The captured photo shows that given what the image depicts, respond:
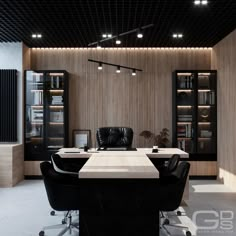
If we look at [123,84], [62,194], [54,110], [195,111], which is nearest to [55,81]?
[54,110]

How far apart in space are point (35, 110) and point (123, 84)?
2302 millimetres

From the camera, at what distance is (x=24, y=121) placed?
765 cm

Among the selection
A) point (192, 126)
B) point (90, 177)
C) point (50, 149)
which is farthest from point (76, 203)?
point (192, 126)

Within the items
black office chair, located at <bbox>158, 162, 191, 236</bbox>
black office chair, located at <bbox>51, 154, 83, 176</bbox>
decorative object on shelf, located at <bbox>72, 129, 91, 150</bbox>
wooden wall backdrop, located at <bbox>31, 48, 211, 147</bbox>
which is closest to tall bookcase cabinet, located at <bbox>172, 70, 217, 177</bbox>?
wooden wall backdrop, located at <bbox>31, 48, 211, 147</bbox>

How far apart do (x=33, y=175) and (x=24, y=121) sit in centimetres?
131

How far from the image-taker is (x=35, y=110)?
25.5 ft

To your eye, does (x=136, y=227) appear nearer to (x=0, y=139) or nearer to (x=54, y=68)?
(x=0, y=139)

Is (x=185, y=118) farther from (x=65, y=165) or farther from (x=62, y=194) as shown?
(x=62, y=194)

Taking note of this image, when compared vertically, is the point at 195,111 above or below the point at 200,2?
below

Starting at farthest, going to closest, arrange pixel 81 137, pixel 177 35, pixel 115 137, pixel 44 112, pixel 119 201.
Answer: pixel 81 137, pixel 44 112, pixel 177 35, pixel 115 137, pixel 119 201

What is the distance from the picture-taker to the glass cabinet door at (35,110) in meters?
7.69

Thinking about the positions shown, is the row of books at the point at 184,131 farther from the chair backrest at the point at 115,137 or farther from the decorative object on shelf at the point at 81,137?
the decorative object on shelf at the point at 81,137

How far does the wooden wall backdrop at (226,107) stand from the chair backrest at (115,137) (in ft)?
6.95

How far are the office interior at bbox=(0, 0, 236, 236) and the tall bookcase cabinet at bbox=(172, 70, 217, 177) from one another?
0.10m
